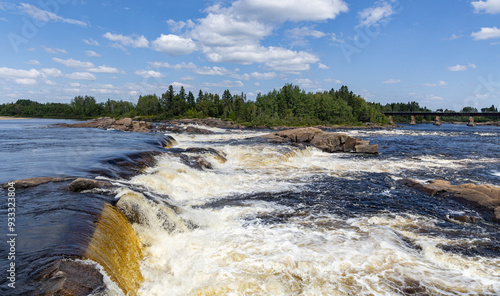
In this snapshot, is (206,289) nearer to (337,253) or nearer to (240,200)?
(337,253)

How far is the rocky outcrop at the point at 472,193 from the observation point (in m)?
12.7

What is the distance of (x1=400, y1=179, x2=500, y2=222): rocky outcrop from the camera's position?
12.7m

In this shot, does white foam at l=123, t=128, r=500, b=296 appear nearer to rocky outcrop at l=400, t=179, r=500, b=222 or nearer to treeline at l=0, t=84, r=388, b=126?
rocky outcrop at l=400, t=179, r=500, b=222

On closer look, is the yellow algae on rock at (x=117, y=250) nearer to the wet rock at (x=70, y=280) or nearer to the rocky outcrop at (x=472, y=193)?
the wet rock at (x=70, y=280)

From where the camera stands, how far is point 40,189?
1091 centimetres

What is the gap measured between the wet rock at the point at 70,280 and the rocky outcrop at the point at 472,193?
563 inches

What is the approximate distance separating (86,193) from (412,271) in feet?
35.2

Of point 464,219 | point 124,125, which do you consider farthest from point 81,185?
point 124,125

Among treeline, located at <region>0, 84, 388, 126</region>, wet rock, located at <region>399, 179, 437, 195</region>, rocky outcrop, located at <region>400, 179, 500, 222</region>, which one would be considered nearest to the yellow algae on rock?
rocky outcrop, located at <region>400, 179, 500, 222</region>

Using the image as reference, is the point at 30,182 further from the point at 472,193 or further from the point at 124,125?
the point at 124,125

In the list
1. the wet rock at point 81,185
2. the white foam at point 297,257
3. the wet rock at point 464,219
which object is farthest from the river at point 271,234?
the wet rock at point 81,185

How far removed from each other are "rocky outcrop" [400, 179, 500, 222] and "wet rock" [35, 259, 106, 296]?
14.3 metres

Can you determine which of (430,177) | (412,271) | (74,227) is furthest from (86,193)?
(430,177)

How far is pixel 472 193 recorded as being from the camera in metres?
13.8
